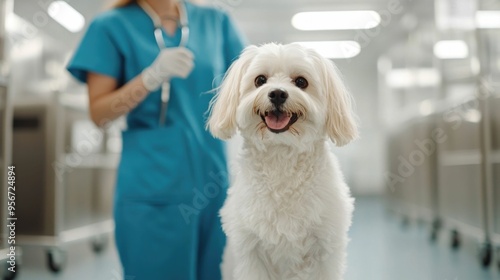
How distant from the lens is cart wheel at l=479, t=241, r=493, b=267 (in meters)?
2.41

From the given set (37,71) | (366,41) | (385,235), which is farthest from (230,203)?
(37,71)

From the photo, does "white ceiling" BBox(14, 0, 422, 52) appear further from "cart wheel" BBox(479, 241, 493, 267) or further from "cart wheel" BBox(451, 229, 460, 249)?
"cart wheel" BBox(451, 229, 460, 249)

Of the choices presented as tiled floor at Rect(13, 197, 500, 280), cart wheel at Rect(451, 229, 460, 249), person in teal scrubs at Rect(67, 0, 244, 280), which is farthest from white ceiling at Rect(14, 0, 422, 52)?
cart wheel at Rect(451, 229, 460, 249)

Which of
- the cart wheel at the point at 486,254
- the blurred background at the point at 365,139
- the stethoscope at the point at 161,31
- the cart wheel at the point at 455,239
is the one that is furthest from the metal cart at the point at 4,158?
the cart wheel at the point at 455,239

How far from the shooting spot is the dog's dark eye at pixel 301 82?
897mm

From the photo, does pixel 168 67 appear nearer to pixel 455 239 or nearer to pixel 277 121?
pixel 277 121

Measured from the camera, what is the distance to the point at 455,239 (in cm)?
294

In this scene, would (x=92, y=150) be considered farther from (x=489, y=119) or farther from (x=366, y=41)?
(x=489, y=119)

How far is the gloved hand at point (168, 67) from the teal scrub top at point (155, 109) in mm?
94

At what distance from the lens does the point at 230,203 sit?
3.27 feet

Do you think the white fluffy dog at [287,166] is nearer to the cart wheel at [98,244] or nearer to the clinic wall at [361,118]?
the clinic wall at [361,118]

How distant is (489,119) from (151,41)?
2.14 m

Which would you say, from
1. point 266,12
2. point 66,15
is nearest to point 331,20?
point 266,12

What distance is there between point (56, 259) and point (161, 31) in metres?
1.84
